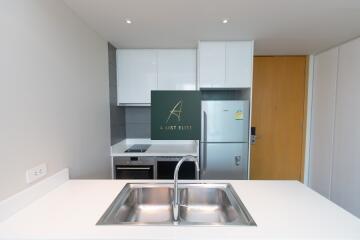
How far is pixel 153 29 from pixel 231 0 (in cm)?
89

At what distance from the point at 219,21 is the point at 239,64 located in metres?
0.72

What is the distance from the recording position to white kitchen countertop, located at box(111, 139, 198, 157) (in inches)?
103

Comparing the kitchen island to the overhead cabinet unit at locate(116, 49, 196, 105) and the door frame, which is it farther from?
the door frame

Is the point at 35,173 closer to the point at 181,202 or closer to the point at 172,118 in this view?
the point at 181,202

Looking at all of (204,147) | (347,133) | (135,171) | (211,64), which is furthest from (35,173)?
(347,133)

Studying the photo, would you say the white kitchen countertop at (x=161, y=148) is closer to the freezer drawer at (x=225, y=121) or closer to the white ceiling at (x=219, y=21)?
the freezer drawer at (x=225, y=121)

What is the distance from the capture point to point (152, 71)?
289 centimetres

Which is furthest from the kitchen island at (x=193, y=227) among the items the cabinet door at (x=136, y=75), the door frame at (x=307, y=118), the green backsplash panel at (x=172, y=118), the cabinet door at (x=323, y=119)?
the door frame at (x=307, y=118)

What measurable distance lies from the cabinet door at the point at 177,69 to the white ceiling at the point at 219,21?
0.56 ft

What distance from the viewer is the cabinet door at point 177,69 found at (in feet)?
9.43

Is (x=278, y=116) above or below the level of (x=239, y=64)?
below

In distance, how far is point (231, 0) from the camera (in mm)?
1598

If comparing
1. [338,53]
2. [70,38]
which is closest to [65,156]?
[70,38]

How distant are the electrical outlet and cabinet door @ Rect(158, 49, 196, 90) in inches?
71.7
